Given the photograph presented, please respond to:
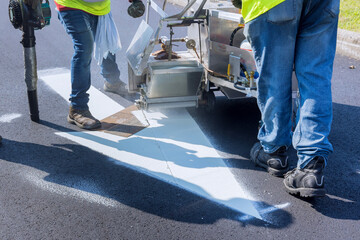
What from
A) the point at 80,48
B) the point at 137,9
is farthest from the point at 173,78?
the point at 80,48

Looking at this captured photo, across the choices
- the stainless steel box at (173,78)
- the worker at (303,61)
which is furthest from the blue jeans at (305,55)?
the stainless steel box at (173,78)

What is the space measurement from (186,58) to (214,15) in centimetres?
68

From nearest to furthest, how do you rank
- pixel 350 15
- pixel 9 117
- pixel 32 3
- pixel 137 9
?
pixel 32 3
pixel 137 9
pixel 9 117
pixel 350 15

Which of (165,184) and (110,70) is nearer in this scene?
(165,184)

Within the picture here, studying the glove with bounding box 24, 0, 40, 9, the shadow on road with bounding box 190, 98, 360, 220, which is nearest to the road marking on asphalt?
the shadow on road with bounding box 190, 98, 360, 220

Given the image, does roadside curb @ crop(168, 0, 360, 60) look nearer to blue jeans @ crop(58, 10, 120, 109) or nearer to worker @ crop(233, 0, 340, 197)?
worker @ crop(233, 0, 340, 197)

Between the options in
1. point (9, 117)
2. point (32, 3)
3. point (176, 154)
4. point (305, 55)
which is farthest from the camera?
point (9, 117)

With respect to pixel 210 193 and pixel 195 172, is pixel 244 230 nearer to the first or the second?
pixel 210 193

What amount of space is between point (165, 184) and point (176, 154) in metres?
0.49

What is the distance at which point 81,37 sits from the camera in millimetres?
4223

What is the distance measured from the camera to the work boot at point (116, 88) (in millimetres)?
5211

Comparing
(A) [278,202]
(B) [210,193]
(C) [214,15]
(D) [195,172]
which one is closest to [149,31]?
(C) [214,15]

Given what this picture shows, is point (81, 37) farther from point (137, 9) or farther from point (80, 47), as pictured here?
point (137, 9)

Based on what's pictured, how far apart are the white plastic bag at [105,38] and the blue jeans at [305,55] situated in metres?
1.91
